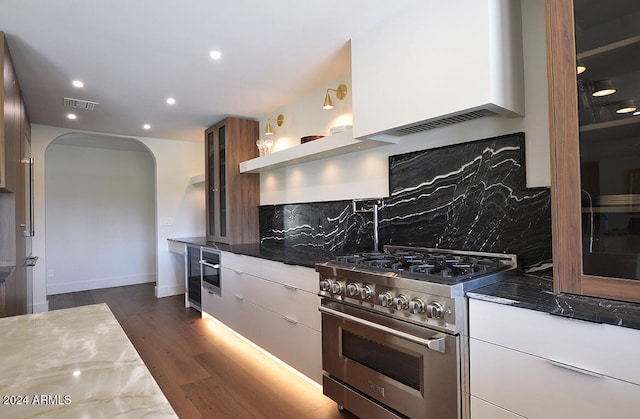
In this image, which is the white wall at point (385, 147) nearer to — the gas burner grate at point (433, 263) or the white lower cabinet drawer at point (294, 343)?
the gas burner grate at point (433, 263)

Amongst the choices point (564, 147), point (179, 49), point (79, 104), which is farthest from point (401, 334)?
point (79, 104)

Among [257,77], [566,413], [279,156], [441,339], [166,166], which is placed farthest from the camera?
[166,166]

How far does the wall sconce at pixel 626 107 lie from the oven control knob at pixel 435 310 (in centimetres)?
99

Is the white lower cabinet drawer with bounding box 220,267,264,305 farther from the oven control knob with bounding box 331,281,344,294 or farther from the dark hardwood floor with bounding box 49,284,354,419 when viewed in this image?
the oven control knob with bounding box 331,281,344,294

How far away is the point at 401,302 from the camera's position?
162 cm

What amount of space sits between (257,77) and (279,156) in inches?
27.8

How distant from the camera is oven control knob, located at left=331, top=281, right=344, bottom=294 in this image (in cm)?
194

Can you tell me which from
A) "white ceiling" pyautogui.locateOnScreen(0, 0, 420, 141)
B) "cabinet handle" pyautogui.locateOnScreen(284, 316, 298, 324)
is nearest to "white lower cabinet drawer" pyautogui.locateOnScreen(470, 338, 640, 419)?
"cabinet handle" pyautogui.locateOnScreen(284, 316, 298, 324)

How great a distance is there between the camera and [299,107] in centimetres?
351

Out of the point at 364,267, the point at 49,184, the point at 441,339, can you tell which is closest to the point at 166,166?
the point at 49,184

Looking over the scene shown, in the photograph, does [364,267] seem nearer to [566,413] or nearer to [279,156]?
[566,413]

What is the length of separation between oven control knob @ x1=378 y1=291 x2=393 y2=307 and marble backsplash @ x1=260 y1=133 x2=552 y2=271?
0.71m

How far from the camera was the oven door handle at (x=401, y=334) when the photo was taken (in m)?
1.48

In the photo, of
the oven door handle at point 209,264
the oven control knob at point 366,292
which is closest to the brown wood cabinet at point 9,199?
the oven door handle at point 209,264
